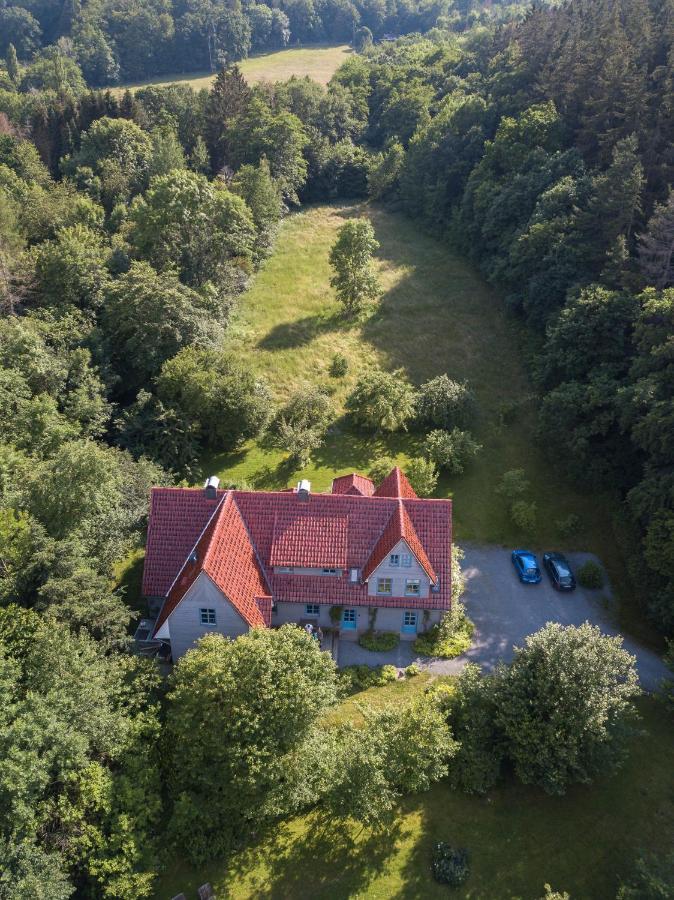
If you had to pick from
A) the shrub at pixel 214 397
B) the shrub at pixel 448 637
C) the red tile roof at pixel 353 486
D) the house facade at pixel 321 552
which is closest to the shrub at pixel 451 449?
the red tile roof at pixel 353 486

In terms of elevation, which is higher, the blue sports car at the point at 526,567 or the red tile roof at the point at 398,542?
the red tile roof at the point at 398,542

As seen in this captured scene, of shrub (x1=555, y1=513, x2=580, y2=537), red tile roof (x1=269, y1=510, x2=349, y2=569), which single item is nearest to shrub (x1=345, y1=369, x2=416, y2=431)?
shrub (x1=555, y1=513, x2=580, y2=537)

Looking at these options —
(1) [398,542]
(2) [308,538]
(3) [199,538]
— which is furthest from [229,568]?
→ (1) [398,542]

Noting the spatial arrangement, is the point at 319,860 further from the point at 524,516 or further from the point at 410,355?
the point at 410,355

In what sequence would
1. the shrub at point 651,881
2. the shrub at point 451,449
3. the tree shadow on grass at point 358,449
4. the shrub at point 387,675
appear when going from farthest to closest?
the tree shadow on grass at point 358,449, the shrub at point 451,449, the shrub at point 387,675, the shrub at point 651,881

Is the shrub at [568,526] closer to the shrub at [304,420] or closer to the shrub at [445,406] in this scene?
the shrub at [445,406]

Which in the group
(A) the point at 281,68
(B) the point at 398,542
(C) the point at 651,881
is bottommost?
(C) the point at 651,881
